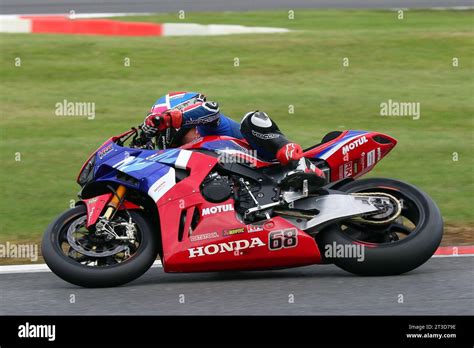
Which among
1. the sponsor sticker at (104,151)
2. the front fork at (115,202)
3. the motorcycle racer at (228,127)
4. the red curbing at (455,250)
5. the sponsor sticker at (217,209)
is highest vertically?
the motorcycle racer at (228,127)

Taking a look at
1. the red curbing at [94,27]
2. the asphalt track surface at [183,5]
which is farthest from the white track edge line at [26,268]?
the asphalt track surface at [183,5]

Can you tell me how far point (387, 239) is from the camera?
726 centimetres

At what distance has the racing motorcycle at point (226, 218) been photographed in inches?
275

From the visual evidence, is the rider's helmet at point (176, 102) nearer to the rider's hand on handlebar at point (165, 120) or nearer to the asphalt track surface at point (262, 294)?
the rider's hand on handlebar at point (165, 120)

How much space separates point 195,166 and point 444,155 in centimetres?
558

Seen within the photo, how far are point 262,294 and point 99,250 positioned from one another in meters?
1.22

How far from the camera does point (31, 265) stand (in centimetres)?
798

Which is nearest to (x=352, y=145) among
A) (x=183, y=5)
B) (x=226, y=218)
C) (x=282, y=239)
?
(x=282, y=239)

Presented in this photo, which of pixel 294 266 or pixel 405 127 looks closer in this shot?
pixel 294 266

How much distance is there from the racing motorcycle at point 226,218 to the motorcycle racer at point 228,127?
0.31 feet

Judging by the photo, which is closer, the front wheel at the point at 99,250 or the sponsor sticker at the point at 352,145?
the front wheel at the point at 99,250

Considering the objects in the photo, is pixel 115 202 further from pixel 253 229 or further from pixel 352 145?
pixel 352 145
